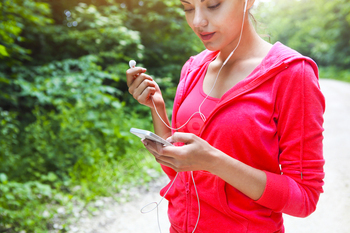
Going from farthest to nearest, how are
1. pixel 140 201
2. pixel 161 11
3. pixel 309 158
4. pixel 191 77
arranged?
1. pixel 161 11
2. pixel 140 201
3. pixel 191 77
4. pixel 309 158

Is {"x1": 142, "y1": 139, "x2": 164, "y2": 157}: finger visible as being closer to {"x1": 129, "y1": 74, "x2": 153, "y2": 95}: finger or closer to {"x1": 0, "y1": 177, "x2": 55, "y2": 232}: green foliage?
{"x1": 129, "y1": 74, "x2": 153, "y2": 95}: finger

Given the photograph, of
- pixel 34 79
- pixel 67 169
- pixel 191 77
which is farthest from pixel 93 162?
pixel 191 77

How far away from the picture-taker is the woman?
0.98 metres

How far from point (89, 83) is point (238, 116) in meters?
3.89

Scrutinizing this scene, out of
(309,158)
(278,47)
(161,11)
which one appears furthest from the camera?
(161,11)

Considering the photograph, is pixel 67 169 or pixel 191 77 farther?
pixel 67 169

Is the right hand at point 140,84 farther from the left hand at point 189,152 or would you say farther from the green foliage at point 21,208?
the green foliage at point 21,208

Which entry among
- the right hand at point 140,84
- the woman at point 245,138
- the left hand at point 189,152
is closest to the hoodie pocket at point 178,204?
the woman at point 245,138

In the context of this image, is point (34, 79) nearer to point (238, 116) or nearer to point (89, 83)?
point (89, 83)

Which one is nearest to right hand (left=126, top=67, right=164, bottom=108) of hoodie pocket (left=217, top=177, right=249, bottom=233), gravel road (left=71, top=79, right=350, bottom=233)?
hoodie pocket (left=217, top=177, right=249, bottom=233)

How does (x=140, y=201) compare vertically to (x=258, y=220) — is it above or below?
below

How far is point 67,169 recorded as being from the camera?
4.00m

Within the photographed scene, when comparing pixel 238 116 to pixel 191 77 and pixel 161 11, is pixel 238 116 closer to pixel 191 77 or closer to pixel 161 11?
pixel 191 77

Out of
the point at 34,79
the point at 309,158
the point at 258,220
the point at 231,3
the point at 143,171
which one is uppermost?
the point at 231,3
